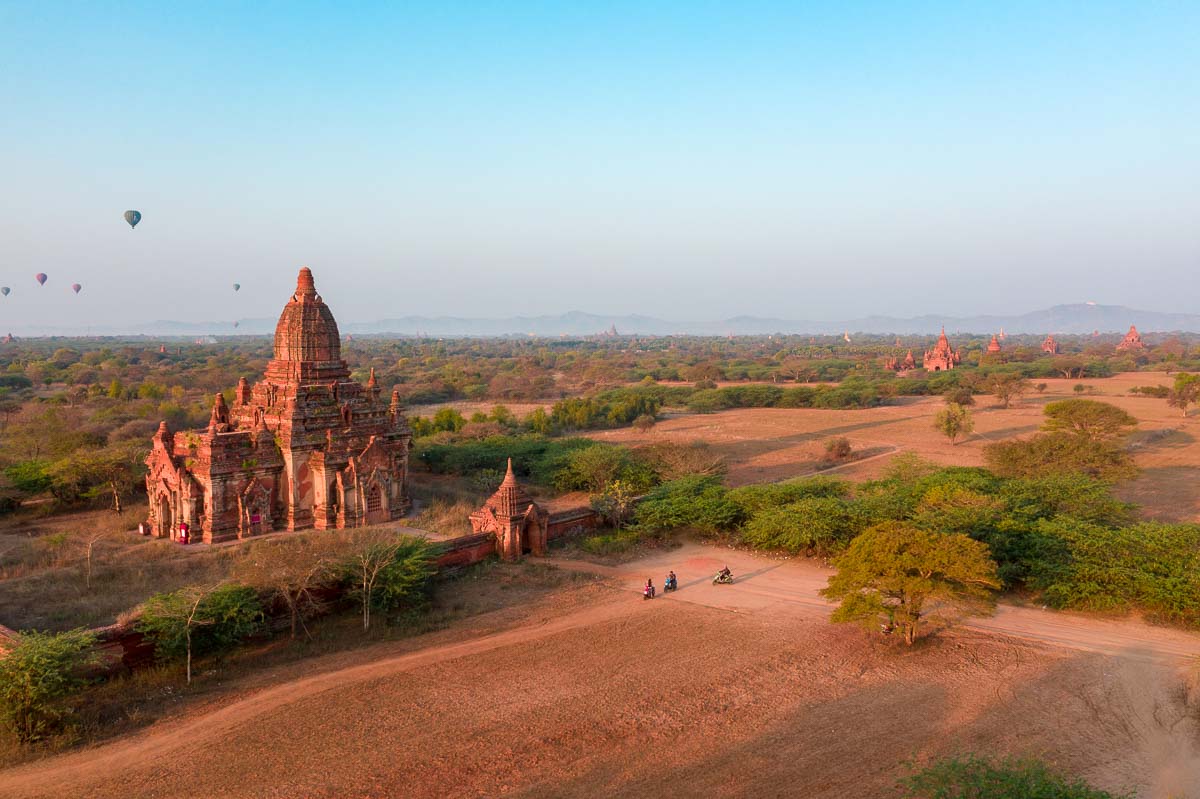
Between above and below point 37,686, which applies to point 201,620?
above

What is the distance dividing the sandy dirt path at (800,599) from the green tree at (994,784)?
737 cm

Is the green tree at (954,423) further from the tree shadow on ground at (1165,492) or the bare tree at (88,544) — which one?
Result: the bare tree at (88,544)

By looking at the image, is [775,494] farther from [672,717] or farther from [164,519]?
[164,519]

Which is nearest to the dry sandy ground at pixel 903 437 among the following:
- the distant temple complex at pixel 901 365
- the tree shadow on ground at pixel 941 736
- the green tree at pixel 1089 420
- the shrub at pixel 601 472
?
the green tree at pixel 1089 420

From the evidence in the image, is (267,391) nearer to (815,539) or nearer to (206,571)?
(206,571)

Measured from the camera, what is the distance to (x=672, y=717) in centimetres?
1390

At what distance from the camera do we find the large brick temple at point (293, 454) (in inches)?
990

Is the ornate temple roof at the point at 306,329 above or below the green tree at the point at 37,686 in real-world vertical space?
above

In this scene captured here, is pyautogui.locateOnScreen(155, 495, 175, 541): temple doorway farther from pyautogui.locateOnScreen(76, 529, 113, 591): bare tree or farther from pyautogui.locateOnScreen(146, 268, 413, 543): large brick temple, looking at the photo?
pyautogui.locateOnScreen(76, 529, 113, 591): bare tree

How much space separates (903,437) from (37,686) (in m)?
49.6

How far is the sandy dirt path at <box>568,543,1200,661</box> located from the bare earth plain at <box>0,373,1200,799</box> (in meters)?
→ 0.09

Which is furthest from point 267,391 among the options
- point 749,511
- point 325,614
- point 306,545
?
point 749,511

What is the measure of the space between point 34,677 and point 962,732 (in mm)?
15717

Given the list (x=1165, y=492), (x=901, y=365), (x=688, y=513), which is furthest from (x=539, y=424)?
(x=901, y=365)
